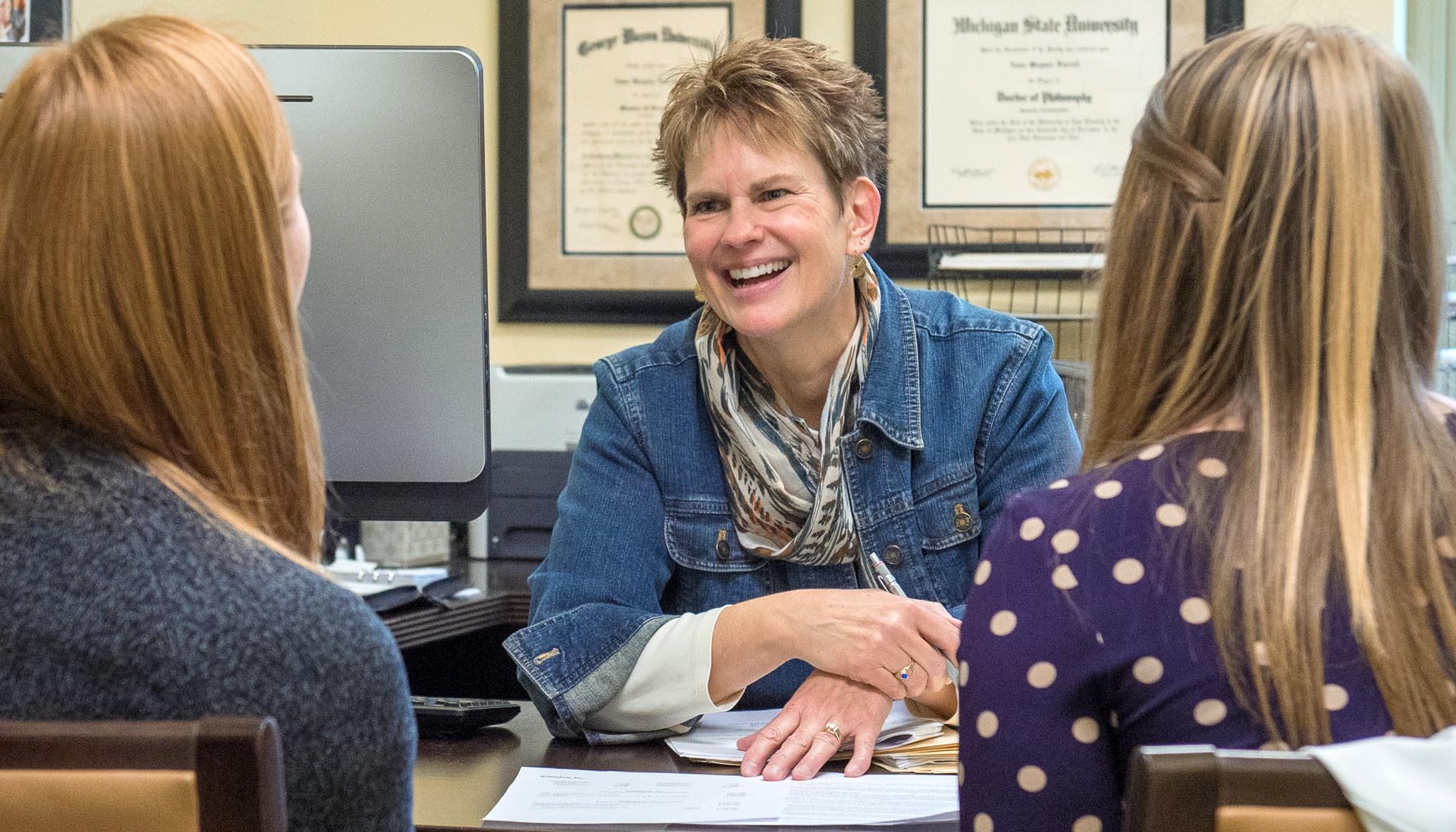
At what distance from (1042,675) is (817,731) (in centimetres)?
46

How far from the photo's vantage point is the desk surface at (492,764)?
3.50 ft

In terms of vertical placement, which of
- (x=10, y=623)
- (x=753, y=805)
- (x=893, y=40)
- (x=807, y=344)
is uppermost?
(x=893, y=40)

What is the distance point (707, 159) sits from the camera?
1.48 m

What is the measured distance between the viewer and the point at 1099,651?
756mm

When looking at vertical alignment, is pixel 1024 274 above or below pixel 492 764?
above

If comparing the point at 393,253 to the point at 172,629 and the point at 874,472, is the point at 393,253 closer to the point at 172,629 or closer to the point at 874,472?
the point at 874,472

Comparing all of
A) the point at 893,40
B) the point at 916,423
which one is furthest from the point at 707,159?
the point at 893,40

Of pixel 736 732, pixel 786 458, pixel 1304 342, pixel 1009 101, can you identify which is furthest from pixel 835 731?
pixel 1009 101

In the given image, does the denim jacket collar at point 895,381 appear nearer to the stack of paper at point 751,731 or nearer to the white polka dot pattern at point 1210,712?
the stack of paper at point 751,731

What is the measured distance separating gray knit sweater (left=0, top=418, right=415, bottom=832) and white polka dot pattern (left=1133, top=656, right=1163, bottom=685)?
1.31 ft

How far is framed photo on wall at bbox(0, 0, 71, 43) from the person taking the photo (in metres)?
1.90

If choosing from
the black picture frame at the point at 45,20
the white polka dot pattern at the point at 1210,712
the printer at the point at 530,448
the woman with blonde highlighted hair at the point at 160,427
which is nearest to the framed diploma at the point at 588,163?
the printer at the point at 530,448

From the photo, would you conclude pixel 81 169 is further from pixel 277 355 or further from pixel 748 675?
pixel 748 675

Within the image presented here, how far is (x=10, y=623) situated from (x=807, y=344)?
3.14ft
